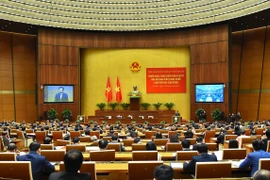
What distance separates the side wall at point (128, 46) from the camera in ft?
58.9

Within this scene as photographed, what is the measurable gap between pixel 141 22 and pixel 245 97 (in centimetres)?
872

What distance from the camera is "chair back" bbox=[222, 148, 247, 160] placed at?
4.43m

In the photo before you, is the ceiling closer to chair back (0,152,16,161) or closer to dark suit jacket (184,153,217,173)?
dark suit jacket (184,153,217,173)

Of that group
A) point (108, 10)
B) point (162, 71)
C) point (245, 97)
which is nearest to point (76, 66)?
point (108, 10)

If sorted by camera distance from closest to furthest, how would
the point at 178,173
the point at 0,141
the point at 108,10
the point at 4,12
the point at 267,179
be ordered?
the point at 267,179, the point at 178,173, the point at 0,141, the point at 4,12, the point at 108,10

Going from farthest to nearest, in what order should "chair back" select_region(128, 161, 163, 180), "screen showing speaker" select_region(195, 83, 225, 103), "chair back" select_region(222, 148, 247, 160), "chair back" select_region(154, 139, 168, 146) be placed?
"screen showing speaker" select_region(195, 83, 225, 103)
"chair back" select_region(154, 139, 168, 146)
"chair back" select_region(222, 148, 247, 160)
"chair back" select_region(128, 161, 163, 180)

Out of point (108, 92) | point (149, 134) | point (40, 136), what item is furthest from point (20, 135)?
point (108, 92)

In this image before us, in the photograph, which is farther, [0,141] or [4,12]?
[4,12]

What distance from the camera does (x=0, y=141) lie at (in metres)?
8.03

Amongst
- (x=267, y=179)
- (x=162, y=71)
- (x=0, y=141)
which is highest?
(x=162, y=71)

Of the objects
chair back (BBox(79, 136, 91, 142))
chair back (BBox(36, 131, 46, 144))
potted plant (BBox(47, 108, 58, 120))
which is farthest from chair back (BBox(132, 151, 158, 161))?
potted plant (BBox(47, 108, 58, 120))

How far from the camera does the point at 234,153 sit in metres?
4.46

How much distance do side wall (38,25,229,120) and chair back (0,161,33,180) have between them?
15514mm

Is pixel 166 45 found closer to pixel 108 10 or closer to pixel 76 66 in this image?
pixel 108 10
